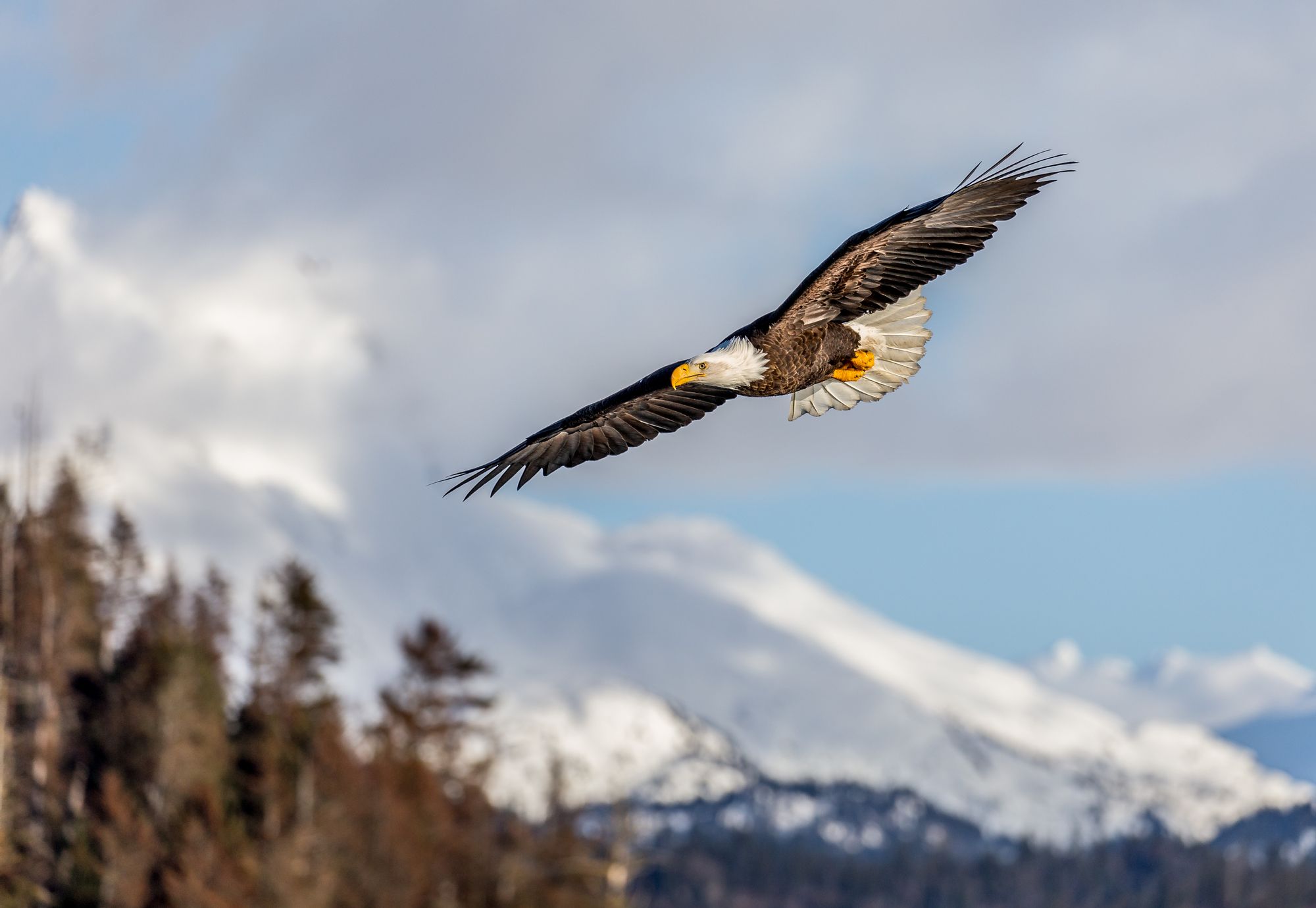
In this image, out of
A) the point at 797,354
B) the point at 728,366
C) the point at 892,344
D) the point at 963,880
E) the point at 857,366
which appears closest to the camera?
the point at 728,366

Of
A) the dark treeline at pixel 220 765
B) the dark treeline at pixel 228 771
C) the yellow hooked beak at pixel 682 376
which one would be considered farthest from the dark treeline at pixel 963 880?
the yellow hooked beak at pixel 682 376

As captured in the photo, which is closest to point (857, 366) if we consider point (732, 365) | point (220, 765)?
point (732, 365)

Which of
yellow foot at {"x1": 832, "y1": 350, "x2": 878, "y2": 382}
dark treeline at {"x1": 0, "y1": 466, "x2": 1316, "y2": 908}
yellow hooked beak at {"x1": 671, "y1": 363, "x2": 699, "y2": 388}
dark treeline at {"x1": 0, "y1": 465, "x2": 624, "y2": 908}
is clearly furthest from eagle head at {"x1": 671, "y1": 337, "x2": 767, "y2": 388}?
dark treeline at {"x1": 0, "y1": 465, "x2": 624, "y2": 908}

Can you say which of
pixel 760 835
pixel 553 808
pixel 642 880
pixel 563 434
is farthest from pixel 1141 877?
pixel 563 434

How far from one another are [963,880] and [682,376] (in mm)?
141412

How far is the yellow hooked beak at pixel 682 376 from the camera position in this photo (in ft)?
35.8

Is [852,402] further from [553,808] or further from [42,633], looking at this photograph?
[42,633]

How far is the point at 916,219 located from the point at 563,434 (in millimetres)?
2459

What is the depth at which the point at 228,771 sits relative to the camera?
46.6 m

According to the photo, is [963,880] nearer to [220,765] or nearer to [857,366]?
[220,765]

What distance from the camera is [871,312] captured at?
11.8m

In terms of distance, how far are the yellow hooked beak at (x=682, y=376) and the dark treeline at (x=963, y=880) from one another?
111m

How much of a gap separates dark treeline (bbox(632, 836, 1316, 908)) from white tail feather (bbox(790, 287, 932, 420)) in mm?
110316

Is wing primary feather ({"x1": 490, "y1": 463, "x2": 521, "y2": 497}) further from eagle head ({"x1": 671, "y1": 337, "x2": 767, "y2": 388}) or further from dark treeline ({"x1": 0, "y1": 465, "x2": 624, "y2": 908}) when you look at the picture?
dark treeline ({"x1": 0, "y1": 465, "x2": 624, "y2": 908})
